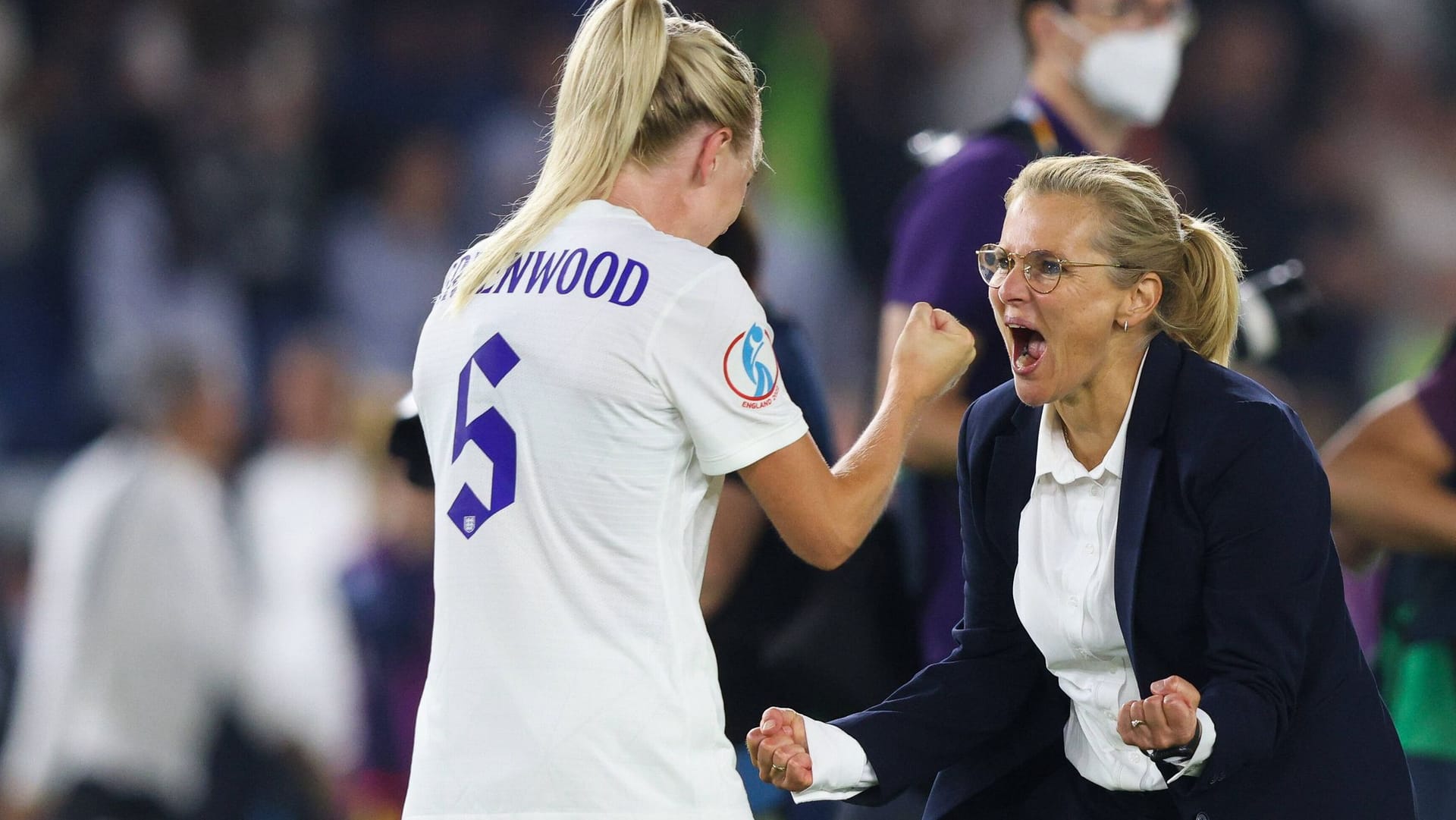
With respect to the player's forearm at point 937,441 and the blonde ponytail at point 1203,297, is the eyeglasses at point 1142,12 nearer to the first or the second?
the player's forearm at point 937,441

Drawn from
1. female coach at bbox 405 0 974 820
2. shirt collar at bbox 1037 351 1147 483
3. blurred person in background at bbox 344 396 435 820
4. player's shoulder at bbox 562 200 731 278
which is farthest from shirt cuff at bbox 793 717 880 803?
blurred person in background at bbox 344 396 435 820

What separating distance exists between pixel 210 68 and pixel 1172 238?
21.4 ft

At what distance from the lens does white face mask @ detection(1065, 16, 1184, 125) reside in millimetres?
3967

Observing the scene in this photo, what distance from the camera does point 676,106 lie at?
247 centimetres

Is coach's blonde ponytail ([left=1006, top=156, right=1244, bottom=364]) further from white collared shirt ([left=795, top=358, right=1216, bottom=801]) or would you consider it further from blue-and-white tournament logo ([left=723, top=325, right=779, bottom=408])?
blue-and-white tournament logo ([left=723, top=325, right=779, bottom=408])

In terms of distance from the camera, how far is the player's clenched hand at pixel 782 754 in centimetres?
248

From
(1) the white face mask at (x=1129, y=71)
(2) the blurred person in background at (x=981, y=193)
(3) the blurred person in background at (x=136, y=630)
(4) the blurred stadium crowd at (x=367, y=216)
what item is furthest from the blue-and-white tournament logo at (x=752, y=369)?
(4) the blurred stadium crowd at (x=367, y=216)

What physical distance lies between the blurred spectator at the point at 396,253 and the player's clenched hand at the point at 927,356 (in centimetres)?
541

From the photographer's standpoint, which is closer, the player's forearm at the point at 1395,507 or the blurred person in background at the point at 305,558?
the player's forearm at the point at 1395,507

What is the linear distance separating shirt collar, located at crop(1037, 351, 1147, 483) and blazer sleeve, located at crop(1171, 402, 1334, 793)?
0.55ft

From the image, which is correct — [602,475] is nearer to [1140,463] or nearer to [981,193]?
[1140,463]

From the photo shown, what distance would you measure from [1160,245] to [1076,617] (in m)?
0.57

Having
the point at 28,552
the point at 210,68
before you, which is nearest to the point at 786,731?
the point at 28,552

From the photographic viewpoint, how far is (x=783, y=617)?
3521 millimetres
